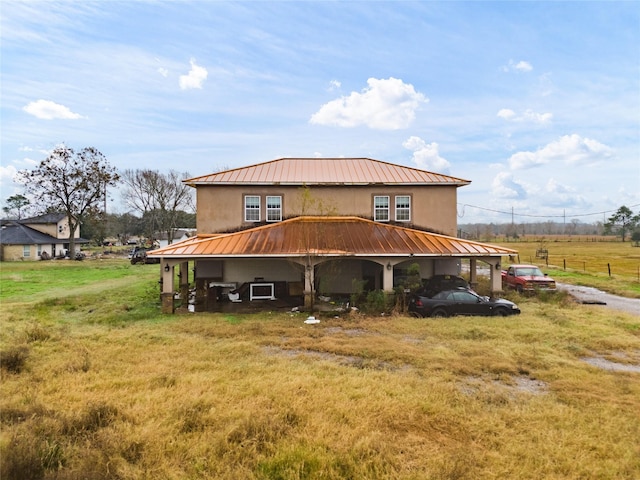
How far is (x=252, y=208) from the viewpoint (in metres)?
19.8

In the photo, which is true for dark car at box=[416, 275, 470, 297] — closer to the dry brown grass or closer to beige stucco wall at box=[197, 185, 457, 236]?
beige stucco wall at box=[197, 185, 457, 236]

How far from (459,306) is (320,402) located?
978 centimetres

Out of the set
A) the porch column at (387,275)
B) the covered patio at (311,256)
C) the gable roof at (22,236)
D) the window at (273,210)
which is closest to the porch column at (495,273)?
the covered patio at (311,256)

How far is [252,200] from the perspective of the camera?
64.9 feet

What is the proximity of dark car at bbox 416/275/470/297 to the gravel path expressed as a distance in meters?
6.23

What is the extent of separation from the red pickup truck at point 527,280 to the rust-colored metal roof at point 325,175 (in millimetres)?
6046

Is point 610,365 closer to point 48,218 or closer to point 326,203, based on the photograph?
point 326,203

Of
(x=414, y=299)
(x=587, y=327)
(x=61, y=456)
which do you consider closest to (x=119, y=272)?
(x=414, y=299)

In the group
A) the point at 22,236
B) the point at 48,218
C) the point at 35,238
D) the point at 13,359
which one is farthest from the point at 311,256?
the point at 48,218

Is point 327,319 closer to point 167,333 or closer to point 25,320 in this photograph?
point 167,333

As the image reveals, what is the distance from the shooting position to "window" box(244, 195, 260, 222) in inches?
776

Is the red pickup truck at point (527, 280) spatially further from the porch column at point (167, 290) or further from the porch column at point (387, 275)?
the porch column at point (167, 290)

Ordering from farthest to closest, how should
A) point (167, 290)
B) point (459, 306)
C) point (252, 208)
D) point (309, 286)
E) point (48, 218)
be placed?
1. point (48, 218)
2. point (252, 208)
3. point (309, 286)
4. point (167, 290)
5. point (459, 306)

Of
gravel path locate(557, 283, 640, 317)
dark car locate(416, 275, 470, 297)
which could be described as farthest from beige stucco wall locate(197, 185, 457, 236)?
→ gravel path locate(557, 283, 640, 317)
